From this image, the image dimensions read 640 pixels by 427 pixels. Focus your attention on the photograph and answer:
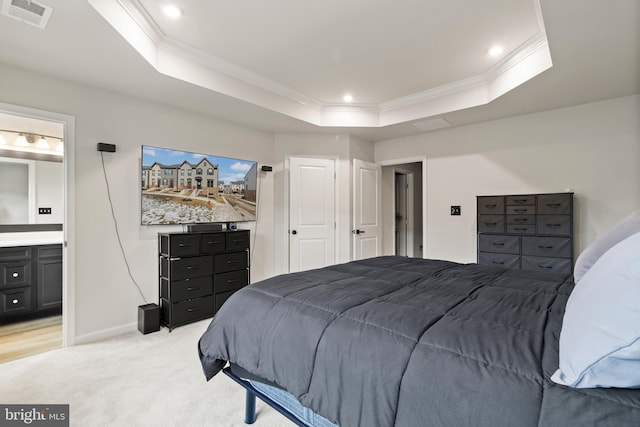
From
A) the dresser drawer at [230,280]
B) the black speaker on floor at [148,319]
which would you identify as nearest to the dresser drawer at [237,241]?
the dresser drawer at [230,280]

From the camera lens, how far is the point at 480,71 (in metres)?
3.25

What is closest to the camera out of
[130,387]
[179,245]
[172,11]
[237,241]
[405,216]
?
[130,387]

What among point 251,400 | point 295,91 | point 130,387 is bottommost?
point 130,387

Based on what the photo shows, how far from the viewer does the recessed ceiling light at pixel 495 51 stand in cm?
279

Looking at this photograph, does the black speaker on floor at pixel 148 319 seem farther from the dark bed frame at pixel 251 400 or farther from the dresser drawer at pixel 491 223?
the dresser drawer at pixel 491 223

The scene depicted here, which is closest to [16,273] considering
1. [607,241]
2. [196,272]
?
[196,272]

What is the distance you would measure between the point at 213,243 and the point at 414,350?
112 inches

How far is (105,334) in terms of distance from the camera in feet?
9.73

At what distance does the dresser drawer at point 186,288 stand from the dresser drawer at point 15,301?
144 centimetres

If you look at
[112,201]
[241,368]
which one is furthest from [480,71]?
[112,201]

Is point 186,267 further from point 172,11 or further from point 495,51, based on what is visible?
point 495,51

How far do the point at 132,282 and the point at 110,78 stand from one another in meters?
2.00

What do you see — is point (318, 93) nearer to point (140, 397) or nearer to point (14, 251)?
point (140, 397)

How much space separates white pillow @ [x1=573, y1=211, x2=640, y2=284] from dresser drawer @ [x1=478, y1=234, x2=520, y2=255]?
1.91 meters
